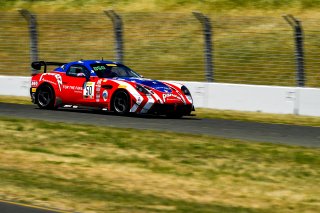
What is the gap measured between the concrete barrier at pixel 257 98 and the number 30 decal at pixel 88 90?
150 inches

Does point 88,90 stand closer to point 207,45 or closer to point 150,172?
point 207,45

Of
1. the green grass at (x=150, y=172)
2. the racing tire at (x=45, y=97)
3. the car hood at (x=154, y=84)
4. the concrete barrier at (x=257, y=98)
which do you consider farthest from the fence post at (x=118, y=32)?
the green grass at (x=150, y=172)

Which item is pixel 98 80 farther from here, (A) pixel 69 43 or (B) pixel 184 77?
(A) pixel 69 43

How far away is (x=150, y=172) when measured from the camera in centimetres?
1107

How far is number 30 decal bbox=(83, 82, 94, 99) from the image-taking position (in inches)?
694

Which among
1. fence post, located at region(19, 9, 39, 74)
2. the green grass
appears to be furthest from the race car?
fence post, located at region(19, 9, 39, 74)

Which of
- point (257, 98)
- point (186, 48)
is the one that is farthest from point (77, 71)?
point (186, 48)

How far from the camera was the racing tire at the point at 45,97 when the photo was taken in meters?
18.5

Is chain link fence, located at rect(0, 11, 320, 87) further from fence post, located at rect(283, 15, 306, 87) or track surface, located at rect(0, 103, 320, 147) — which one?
track surface, located at rect(0, 103, 320, 147)

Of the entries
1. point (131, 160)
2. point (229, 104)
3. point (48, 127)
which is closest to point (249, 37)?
point (229, 104)

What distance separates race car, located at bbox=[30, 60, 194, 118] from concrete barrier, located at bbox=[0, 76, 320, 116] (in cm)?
269

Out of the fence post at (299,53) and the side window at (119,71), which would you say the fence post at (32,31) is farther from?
the fence post at (299,53)

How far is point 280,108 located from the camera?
62.6ft

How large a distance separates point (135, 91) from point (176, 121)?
114 cm
